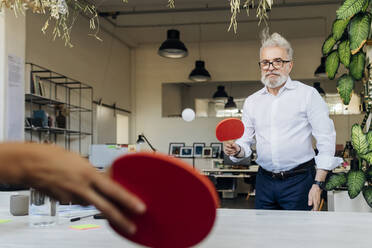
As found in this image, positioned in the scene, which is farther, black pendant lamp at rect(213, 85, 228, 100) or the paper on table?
black pendant lamp at rect(213, 85, 228, 100)

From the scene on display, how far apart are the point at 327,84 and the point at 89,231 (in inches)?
453

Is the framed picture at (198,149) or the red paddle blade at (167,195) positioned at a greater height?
the red paddle blade at (167,195)

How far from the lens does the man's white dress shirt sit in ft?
7.84

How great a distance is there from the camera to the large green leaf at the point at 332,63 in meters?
3.17

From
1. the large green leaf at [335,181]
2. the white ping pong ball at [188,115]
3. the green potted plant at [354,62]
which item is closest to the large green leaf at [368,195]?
the green potted plant at [354,62]

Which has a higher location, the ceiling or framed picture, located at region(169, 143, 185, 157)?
the ceiling

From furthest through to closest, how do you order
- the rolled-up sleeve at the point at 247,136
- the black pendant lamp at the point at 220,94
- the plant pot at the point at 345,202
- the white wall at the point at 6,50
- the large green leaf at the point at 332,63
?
the black pendant lamp at the point at 220,94 → the white wall at the point at 6,50 → the plant pot at the point at 345,202 → the large green leaf at the point at 332,63 → the rolled-up sleeve at the point at 247,136

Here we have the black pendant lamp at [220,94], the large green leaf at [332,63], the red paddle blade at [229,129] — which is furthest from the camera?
the black pendant lamp at [220,94]

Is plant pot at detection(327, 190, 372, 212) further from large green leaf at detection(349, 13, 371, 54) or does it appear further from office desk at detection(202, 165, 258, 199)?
office desk at detection(202, 165, 258, 199)

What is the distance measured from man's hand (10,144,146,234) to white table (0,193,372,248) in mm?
562

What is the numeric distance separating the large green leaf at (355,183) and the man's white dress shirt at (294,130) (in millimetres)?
563

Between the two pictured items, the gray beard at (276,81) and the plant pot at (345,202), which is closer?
the gray beard at (276,81)

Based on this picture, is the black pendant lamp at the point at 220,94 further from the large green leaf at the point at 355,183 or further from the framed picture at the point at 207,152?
the large green leaf at the point at 355,183

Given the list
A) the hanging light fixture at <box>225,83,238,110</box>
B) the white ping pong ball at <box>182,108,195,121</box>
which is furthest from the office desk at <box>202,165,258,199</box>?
the white ping pong ball at <box>182,108,195,121</box>
